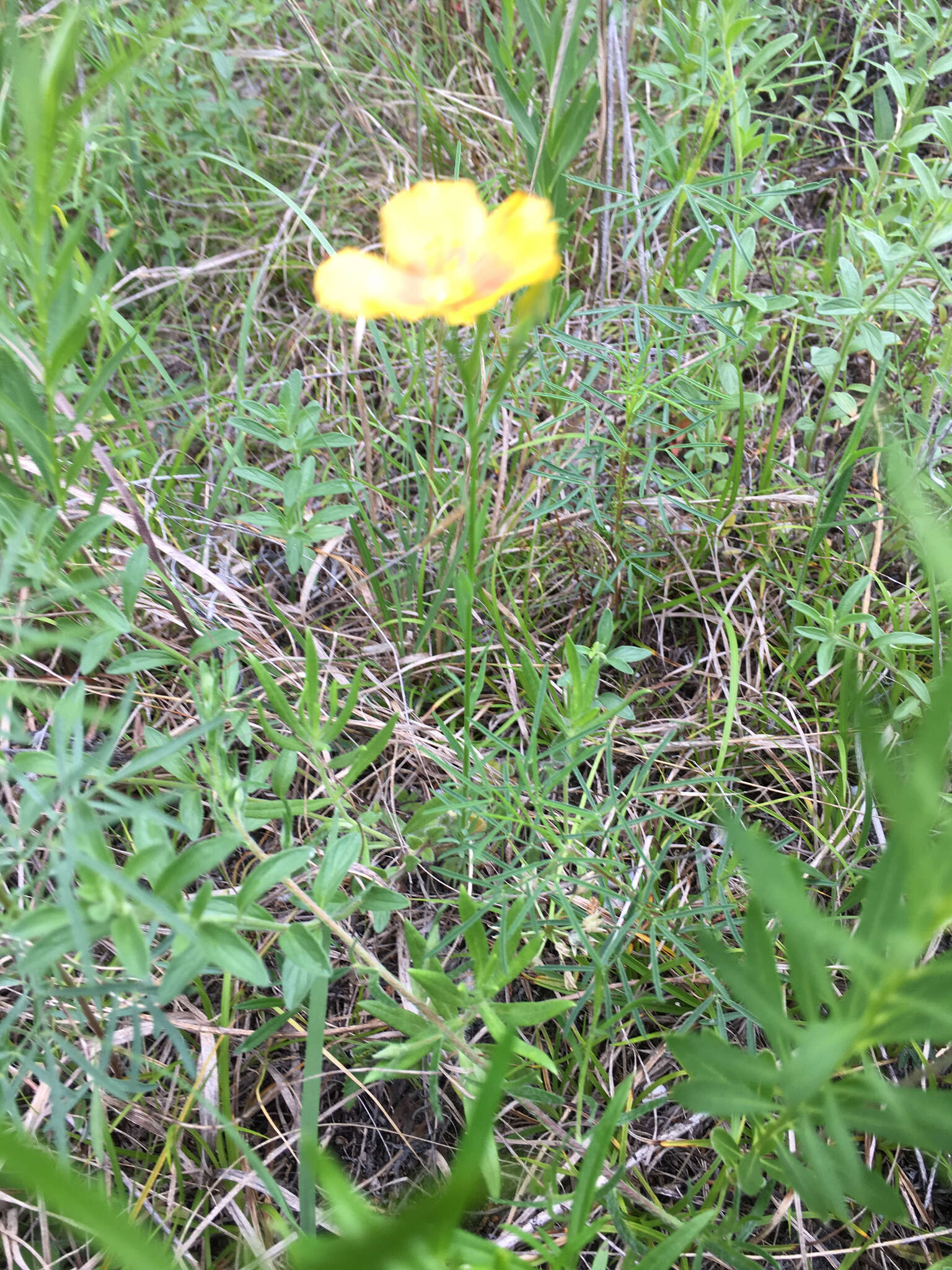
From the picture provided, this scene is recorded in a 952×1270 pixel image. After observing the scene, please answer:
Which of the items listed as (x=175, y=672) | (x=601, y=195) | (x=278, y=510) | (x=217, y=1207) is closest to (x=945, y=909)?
(x=217, y=1207)

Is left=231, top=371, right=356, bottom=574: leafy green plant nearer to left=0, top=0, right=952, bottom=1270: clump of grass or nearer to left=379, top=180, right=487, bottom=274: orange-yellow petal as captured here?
left=0, top=0, right=952, bottom=1270: clump of grass

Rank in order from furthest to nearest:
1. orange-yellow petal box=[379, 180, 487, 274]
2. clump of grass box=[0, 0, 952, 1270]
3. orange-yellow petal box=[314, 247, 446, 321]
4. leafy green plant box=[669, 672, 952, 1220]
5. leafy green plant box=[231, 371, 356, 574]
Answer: leafy green plant box=[231, 371, 356, 574] → orange-yellow petal box=[379, 180, 487, 274] → orange-yellow petal box=[314, 247, 446, 321] → clump of grass box=[0, 0, 952, 1270] → leafy green plant box=[669, 672, 952, 1220]

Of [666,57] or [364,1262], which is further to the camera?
[666,57]

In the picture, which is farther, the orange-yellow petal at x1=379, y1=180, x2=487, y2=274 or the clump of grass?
the orange-yellow petal at x1=379, y1=180, x2=487, y2=274

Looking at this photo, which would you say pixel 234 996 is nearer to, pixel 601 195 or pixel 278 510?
pixel 278 510

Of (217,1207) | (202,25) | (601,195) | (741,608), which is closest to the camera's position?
(217,1207)

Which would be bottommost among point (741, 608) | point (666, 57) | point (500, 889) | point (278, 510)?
point (500, 889)

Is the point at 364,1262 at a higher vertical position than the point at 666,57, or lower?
lower

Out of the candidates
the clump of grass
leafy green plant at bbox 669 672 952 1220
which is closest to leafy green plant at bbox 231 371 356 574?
the clump of grass
